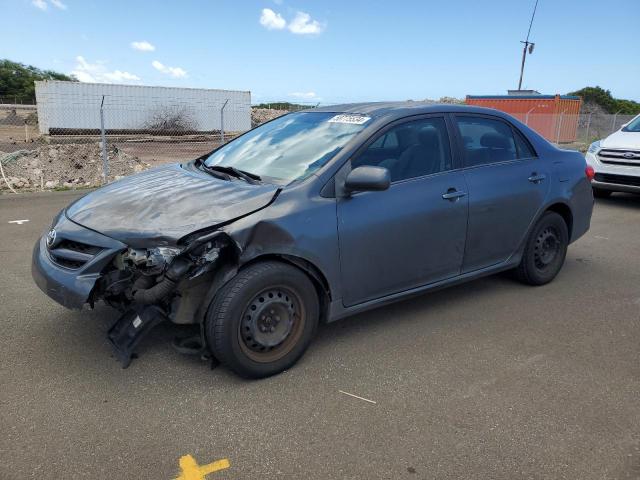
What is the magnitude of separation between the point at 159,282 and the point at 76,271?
49 centimetres

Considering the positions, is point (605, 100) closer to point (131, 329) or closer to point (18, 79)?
point (131, 329)

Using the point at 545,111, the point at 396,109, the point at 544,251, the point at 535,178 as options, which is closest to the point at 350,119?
the point at 396,109

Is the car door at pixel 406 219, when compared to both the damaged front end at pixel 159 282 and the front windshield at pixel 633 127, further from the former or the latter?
the front windshield at pixel 633 127

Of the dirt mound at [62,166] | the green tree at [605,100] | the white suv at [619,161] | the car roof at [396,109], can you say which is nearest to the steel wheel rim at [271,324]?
the car roof at [396,109]

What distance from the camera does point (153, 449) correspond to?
8.46 ft

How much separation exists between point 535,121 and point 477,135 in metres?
22.4

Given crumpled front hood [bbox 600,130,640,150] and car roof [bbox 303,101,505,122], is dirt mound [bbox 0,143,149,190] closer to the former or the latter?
car roof [bbox 303,101,505,122]

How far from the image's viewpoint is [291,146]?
3887 millimetres

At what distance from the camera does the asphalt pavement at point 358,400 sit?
2518 millimetres

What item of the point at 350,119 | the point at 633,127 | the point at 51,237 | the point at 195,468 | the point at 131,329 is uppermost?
the point at 633,127

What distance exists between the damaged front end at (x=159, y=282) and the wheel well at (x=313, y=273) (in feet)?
0.76

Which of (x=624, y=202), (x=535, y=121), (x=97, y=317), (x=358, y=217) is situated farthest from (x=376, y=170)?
(x=535, y=121)

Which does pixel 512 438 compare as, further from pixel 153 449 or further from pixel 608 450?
pixel 153 449

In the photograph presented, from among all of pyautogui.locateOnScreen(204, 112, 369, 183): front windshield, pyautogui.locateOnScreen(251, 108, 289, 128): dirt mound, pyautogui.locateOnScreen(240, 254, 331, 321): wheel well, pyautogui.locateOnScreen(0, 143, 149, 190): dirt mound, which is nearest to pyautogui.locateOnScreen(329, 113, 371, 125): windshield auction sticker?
pyautogui.locateOnScreen(204, 112, 369, 183): front windshield
